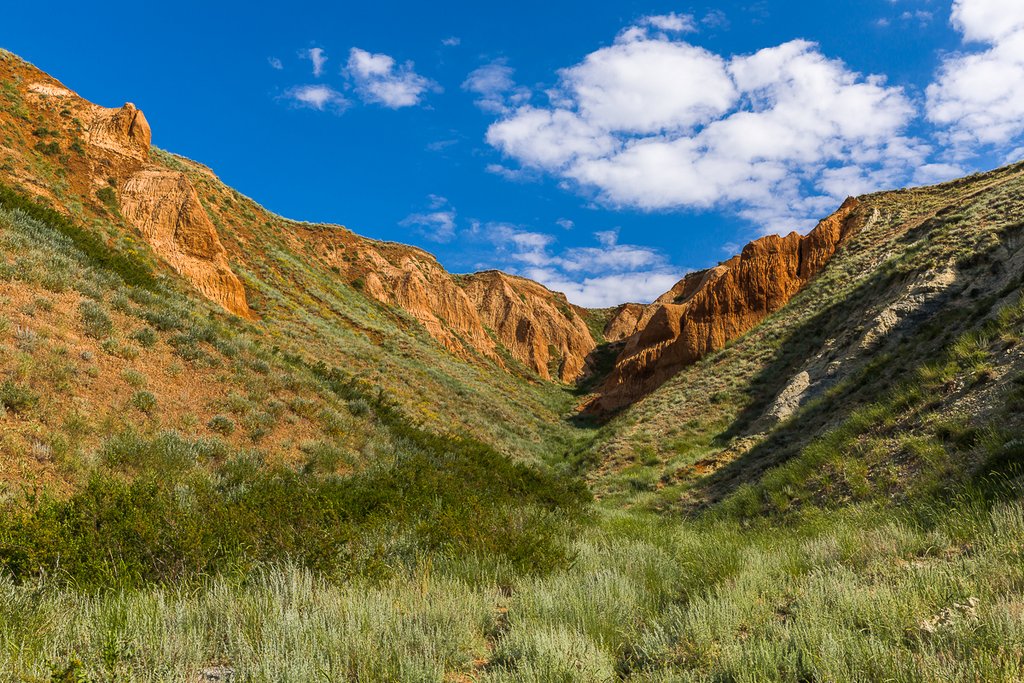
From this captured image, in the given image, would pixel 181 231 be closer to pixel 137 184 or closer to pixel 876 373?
pixel 137 184

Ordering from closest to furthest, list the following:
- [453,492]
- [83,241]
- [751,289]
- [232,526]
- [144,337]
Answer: [232,526] < [453,492] < [144,337] < [83,241] < [751,289]

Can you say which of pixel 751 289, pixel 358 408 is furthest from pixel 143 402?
pixel 751 289

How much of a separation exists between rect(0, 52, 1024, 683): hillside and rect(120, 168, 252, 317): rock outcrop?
0.18 m

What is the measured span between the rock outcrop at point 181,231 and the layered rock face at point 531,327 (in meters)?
47.8

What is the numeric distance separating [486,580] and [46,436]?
7.51m

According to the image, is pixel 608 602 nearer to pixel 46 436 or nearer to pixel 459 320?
pixel 46 436

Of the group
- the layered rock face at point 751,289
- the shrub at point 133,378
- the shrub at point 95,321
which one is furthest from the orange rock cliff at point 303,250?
the layered rock face at point 751,289

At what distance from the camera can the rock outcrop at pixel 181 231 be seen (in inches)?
986

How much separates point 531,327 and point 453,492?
66195 mm

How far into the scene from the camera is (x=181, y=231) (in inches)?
1059

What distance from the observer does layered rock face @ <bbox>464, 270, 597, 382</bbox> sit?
74188 millimetres

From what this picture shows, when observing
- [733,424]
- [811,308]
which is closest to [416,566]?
[733,424]

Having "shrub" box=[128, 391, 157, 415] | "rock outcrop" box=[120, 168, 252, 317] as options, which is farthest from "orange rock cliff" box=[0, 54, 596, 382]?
"shrub" box=[128, 391, 157, 415]

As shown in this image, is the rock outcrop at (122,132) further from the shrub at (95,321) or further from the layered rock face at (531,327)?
the layered rock face at (531,327)
